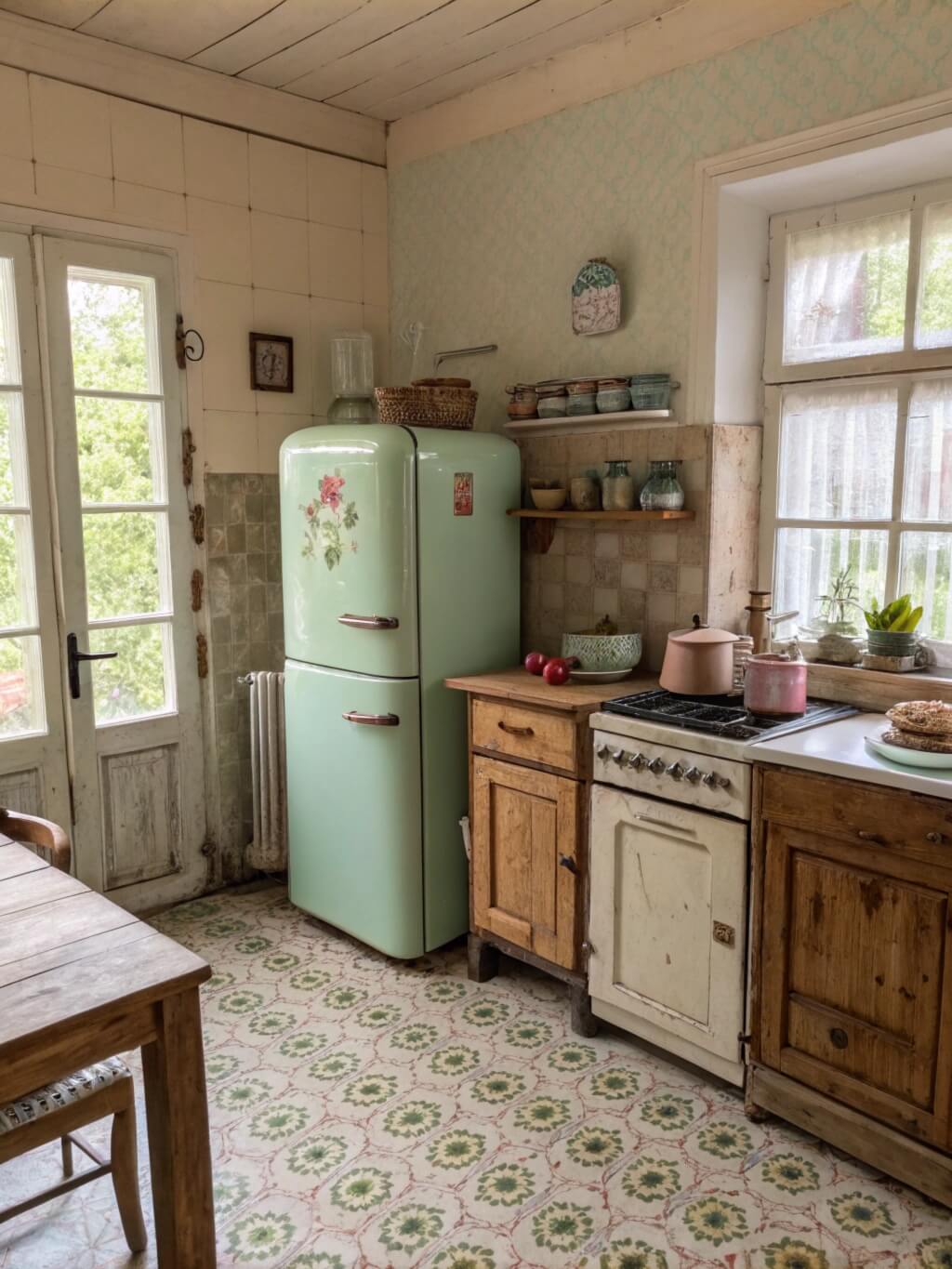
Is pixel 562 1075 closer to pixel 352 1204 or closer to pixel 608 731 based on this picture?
pixel 352 1204

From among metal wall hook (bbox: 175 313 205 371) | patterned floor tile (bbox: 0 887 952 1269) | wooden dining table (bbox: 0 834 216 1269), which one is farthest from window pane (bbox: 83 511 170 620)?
wooden dining table (bbox: 0 834 216 1269)

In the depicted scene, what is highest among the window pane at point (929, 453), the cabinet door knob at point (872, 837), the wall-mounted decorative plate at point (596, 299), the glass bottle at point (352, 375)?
the wall-mounted decorative plate at point (596, 299)

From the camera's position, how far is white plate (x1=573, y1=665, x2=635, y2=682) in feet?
9.41

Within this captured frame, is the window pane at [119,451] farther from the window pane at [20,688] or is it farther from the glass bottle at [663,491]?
the glass bottle at [663,491]

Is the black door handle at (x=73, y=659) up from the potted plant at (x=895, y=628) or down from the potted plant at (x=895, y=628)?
down

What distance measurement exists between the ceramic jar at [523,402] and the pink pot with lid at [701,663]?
1.02m

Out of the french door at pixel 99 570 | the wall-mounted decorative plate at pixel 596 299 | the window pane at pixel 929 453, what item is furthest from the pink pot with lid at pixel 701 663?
the french door at pixel 99 570

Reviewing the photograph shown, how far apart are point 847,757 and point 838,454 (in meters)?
1.09

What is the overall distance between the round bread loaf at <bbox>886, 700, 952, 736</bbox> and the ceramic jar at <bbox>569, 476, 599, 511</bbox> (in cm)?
122

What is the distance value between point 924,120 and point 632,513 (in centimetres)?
119

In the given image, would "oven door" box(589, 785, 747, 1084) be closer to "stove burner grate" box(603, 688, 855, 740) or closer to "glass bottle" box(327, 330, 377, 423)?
"stove burner grate" box(603, 688, 855, 740)

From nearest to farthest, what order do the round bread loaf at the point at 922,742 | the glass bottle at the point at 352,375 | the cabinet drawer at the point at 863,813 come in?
1. the cabinet drawer at the point at 863,813
2. the round bread loaf at the point at 922,742
3. the glass bottle at the point at 352,375

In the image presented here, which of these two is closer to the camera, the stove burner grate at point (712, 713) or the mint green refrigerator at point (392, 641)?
the stove burner grate at point (712, 713)

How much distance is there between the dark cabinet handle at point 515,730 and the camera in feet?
9.03
